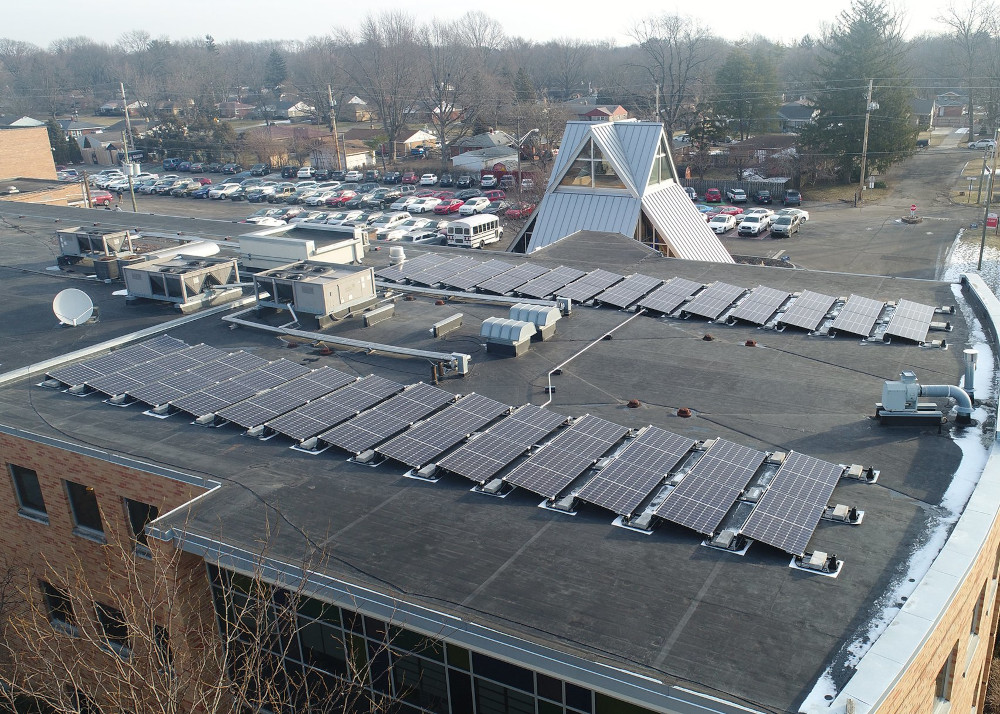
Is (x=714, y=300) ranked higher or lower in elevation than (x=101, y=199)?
higher

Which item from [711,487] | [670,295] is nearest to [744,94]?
[670,295]

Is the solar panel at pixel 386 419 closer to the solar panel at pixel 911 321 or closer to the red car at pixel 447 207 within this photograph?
the solar panel at pixel 911 321

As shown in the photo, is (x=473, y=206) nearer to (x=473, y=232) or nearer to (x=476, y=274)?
(x=473, y=232)

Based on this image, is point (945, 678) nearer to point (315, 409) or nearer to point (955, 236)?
point (315, 409)

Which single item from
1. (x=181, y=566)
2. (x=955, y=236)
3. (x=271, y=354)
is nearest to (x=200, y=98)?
(x=955, y=236)

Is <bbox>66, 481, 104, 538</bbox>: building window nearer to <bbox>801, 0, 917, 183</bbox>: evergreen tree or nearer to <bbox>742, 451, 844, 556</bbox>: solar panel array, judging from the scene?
<bbox>742, 451, 844, 556</bbox>: solar panel array

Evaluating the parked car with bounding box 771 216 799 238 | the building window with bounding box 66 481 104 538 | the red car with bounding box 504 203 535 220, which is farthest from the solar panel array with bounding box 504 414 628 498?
the red car with bounding box 504 203 535 220
